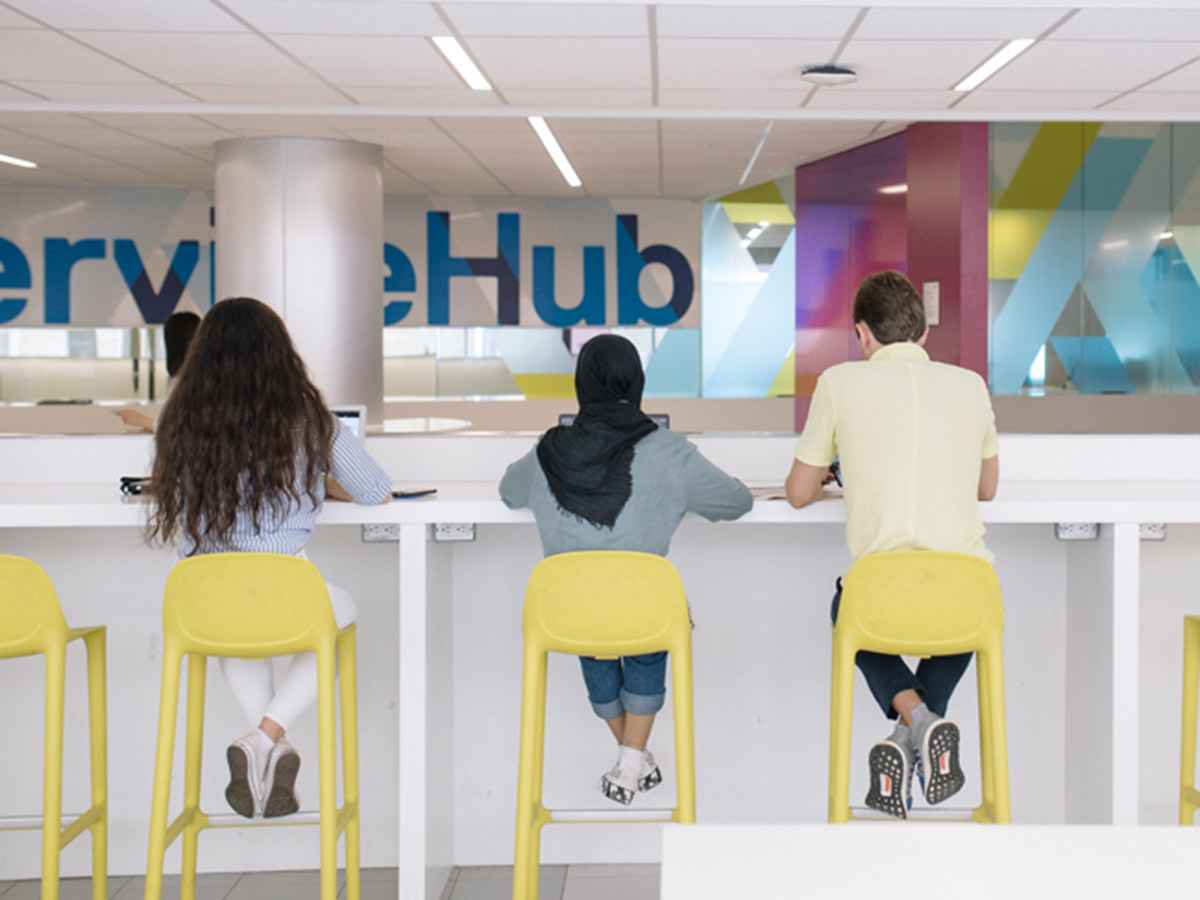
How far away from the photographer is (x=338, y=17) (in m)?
3.64

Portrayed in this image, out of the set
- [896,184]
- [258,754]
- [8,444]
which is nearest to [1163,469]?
[258,754]

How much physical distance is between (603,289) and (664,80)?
13.8 feet

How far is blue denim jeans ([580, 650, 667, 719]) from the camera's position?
2.30m

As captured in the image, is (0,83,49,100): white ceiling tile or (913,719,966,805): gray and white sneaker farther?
(0,83,49,100): white ceiling tile

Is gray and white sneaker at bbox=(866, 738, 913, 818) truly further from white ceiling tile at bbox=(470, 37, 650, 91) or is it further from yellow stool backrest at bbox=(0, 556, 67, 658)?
white ceiling tile at bbox=(470, 37, 650, 91)

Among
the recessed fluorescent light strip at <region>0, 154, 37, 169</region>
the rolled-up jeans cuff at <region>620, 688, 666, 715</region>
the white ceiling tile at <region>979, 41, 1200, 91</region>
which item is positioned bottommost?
the rolled-up jeans cuff at <region>620, 688, 666, 715</region>

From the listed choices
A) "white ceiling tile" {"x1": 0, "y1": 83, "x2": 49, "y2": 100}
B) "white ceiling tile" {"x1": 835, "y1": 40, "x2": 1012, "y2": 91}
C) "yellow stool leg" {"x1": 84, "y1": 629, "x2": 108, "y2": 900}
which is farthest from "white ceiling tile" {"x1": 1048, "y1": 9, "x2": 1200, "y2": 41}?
"white ceiling tile" {"x1": 0, "y1": 83, "x2": 49, "y2": 100}

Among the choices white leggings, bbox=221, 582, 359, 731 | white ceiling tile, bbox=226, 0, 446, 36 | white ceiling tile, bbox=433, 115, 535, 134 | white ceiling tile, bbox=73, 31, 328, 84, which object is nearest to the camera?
white leggings, bbox=221, 582, 359, 731

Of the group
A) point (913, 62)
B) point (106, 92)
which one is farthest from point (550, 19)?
point (106, 92)

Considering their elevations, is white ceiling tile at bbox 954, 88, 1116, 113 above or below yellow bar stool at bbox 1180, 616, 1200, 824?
above

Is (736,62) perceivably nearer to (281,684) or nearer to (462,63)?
(462,63)

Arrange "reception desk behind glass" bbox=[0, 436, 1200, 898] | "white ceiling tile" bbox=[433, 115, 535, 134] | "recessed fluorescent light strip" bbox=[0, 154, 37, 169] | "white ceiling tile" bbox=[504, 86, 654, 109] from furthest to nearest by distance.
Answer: "recessed fluorescent light strip" bbox=[0, 154, 37, 169], "white ceiling tile" bbox=[433, 115, 535, 134], "white ceiling tile" bbox=[504, 86, 654, 109], "reception desk behind glass" bbox=[0, 436, 1200, 898]

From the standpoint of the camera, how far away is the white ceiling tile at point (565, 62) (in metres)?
3.94

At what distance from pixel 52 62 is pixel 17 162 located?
303 centimetres
